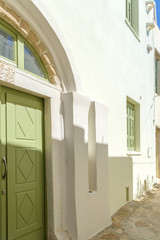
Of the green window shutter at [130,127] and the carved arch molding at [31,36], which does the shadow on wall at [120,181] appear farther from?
the carved arch molding at [31,36]

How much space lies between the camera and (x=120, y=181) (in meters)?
6.05

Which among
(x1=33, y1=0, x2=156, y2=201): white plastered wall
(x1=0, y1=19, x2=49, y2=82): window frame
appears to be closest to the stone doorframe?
(x1=0, y1=19, x2=49, y2=82): window frame

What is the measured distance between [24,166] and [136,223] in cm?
279

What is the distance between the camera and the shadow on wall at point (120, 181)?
554 centimetres

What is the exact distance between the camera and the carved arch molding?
10.3 feet

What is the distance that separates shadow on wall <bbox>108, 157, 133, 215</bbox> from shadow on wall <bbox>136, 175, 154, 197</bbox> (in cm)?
88

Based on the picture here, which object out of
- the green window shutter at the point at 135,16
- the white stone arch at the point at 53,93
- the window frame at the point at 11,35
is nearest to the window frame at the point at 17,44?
the window frame at the point at 11,35

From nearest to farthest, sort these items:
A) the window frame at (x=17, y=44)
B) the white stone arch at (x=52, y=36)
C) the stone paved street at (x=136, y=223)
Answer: the window frame at (x=17, y=44) < the white stone arch at (x=52, y=36) < the stone paved street at (x=136, y=223)

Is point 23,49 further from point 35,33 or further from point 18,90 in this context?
point 18,90

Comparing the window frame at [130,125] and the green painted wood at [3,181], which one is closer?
the green painted wood at [3,181]

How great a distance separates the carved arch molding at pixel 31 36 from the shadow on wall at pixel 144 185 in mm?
4833

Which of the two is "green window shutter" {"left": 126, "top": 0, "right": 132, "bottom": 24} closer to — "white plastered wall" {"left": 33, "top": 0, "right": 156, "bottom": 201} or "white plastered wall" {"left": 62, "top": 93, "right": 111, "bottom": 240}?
"white plastered wall" {"left": 33, "top": 0, "right": 156, "bottom": 201}

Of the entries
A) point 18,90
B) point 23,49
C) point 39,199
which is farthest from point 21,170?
point 23,49

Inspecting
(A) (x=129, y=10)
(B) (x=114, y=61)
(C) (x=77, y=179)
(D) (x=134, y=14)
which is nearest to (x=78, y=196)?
(C) (x=77, y=179)
